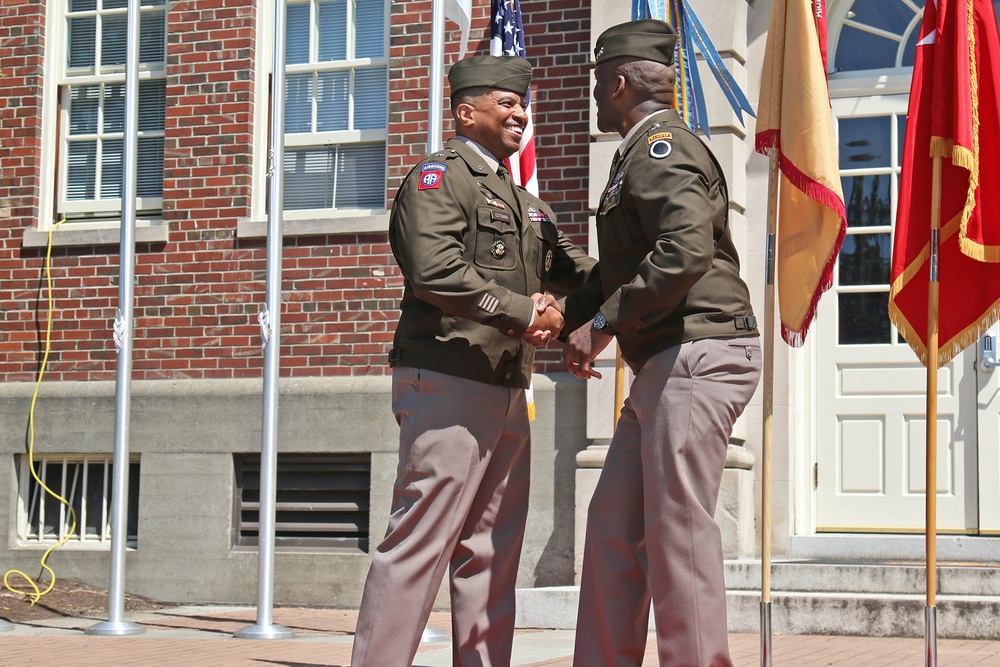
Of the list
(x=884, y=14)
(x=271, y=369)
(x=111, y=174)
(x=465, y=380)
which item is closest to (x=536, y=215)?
(x=465, y=380)

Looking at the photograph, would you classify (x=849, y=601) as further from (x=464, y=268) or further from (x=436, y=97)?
(x=464, y=268)

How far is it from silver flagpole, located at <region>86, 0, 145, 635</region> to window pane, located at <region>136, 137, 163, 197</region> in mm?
2416

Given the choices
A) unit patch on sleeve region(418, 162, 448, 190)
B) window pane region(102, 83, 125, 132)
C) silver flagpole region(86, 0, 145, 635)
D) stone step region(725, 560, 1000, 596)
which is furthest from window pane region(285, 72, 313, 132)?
unit patch on sleeve region(418, 162, 448, 190)

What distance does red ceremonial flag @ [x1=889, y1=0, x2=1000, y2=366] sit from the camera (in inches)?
210

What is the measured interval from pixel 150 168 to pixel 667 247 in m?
A: 7.08

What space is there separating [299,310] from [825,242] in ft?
16.4

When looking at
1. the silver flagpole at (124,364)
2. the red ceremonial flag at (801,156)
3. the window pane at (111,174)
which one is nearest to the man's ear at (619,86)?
the red ceremonial flag at (801,156)

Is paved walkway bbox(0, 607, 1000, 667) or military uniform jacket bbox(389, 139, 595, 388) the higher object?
military uniform jacket bbox(389, 139, 595, 388)

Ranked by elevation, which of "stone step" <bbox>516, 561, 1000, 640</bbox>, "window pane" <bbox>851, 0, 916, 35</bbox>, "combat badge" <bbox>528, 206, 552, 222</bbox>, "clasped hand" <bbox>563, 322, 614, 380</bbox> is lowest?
"stone step" <bbox>516, 561, 1000, 640</bbox>

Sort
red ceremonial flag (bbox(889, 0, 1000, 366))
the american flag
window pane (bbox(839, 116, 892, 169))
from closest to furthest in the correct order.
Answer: red ceremonial flag (bbox(889, 0, 1000, 366)), the american flag, window pane (bbox(839, 116, 892, 169))

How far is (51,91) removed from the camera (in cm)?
1053

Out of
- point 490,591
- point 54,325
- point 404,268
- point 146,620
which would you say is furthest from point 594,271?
point 54,325

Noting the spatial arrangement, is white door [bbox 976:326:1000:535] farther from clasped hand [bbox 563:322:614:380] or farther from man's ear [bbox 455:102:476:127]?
man's ear [bbox 455:102:476:127]

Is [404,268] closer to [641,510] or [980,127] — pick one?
[641,510]
